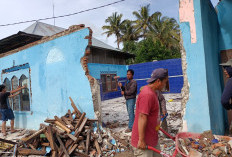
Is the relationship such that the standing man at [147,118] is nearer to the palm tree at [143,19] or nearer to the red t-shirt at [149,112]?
the red t-shirt at [149,112]

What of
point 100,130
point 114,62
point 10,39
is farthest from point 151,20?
point 100,130

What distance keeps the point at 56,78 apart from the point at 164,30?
859 inches

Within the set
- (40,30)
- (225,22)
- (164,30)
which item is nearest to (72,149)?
(225,22)

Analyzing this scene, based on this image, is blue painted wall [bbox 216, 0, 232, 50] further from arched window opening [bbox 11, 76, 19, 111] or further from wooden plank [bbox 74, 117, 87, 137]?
arched window opening [bbox 11, 76, 19, 111]

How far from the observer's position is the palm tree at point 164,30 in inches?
965

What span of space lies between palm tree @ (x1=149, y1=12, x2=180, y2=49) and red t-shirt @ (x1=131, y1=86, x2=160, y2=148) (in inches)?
900

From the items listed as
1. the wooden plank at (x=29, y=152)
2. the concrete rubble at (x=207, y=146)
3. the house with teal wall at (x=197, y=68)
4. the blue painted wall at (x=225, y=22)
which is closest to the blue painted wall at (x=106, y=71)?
the wooden plank at (x=29, y=152)

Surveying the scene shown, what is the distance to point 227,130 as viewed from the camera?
4734 mm

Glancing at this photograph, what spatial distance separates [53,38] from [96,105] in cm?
303

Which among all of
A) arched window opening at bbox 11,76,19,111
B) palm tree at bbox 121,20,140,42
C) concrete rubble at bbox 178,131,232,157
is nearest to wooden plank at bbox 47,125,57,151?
concrete rubble at bbox 178,131,232,157

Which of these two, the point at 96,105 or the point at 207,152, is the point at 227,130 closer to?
the point at 207,152

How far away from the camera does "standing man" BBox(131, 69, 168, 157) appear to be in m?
2.03

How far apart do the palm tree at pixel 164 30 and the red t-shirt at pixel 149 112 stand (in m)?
22.9

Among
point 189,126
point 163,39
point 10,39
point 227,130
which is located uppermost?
point 163,39
